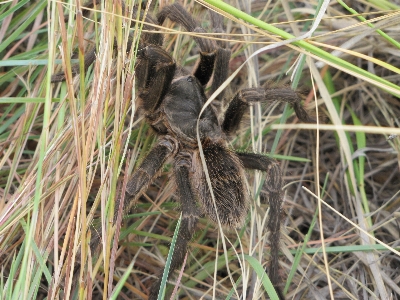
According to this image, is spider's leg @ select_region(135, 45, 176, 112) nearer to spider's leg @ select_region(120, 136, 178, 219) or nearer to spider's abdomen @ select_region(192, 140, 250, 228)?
spider's leg @ select_region(120, 136, 178, 219)

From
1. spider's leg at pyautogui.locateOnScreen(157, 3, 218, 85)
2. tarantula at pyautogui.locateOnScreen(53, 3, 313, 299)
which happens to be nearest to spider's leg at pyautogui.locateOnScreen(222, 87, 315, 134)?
tarantula at pyautogui.locateOnScreen(53, 3, 313, 299)

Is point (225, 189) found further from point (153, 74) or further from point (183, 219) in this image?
point (153, 74)

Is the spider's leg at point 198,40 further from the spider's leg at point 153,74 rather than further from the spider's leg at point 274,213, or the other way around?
the spider's leg at point 274,213

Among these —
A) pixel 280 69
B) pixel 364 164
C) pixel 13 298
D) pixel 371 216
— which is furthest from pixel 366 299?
pixel 13 298

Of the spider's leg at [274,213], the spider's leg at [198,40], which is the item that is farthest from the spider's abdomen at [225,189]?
the spider's leg at [198,40]

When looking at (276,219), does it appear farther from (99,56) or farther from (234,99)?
(99,56)

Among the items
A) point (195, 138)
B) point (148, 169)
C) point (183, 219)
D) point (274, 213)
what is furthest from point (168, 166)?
point (274, 213)
